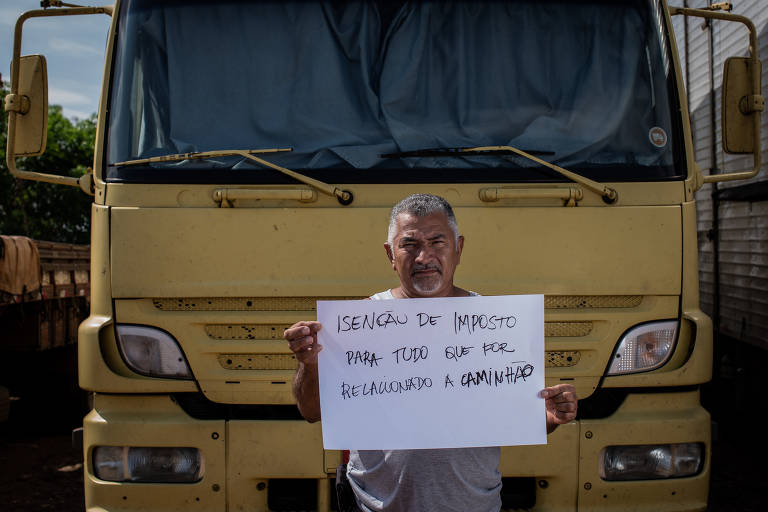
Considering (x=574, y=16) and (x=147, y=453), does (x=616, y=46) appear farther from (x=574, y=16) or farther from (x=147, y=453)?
(x=147, y=453)

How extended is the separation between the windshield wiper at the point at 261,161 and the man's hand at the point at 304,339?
3.49 ft

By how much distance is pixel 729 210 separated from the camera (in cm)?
616

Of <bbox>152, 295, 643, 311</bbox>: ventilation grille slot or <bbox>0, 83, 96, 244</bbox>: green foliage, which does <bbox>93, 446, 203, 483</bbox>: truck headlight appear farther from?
<bbox>0, 83, 96, 244</bbox>: green foliage

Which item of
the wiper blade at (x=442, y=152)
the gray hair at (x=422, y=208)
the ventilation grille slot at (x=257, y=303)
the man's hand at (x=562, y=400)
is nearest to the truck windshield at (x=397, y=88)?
the wiper blade at (x=442, y=152)

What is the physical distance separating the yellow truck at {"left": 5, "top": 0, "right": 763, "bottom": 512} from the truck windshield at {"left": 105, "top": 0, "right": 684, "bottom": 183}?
1 centimetres

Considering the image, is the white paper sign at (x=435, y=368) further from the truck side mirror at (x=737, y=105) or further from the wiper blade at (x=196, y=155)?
the truck side mirror at (x=737, y=105)

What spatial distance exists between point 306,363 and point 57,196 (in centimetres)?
2529

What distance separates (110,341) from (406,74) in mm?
1700

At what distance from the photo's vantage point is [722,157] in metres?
6.21

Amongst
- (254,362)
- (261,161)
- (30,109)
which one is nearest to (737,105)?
(261,161)

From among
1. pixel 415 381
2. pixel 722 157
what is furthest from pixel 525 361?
pixel 722 157

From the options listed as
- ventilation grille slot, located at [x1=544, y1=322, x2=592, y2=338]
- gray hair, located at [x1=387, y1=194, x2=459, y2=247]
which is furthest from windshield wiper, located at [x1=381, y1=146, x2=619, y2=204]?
gray hair, located at [x1=387, y1=194, x2=459, y2=247]

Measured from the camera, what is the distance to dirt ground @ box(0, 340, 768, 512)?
520 centimetres

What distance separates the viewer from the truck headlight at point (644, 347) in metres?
3.11
